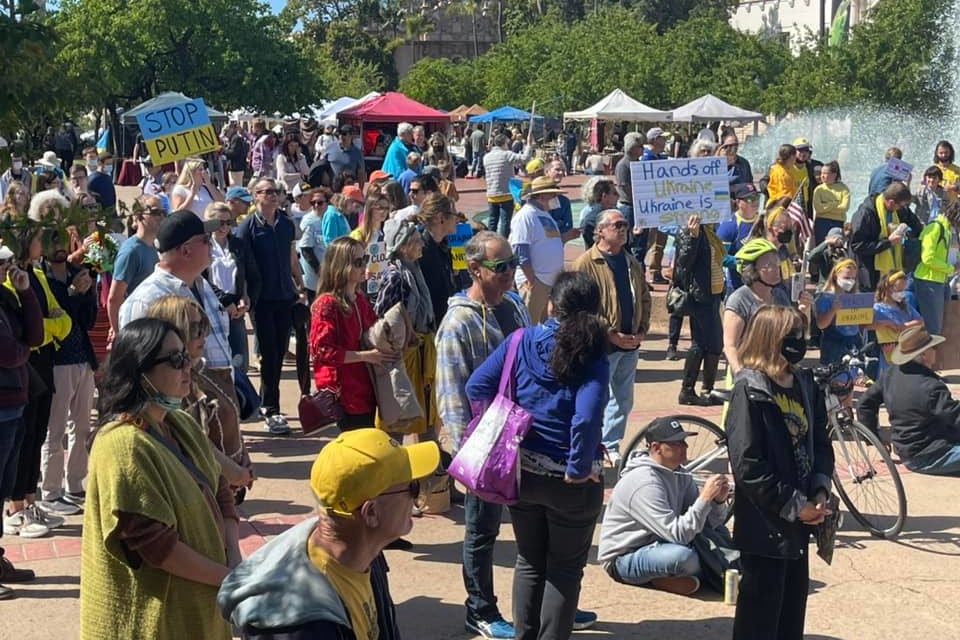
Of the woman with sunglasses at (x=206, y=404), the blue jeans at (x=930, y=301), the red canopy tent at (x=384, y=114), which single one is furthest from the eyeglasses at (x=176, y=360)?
the red canopy tent at (x=384, y=114)

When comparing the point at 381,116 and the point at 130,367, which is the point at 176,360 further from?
the point at 381,116

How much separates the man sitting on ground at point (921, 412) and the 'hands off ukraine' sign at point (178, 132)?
6588mm

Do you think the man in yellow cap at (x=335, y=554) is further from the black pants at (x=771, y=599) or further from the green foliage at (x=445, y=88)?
the green foliage at (x=445, y=88)

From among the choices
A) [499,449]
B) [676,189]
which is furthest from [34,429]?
[676,189]

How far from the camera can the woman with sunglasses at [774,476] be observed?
A: 5270 mm

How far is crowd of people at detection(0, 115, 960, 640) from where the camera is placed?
380 cm

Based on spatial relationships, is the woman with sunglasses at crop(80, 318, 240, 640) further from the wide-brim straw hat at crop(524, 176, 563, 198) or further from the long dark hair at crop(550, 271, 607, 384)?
the wide-brim straw hat at crop(524, 176, 563, 198)

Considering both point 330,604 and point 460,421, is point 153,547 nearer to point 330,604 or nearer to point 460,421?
point 330,604

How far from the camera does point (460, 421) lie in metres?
6.26

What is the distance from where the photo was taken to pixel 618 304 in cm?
897

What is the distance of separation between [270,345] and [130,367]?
6395 millimetres

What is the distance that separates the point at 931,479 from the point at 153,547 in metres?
6.84

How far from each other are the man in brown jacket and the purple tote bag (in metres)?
3.26

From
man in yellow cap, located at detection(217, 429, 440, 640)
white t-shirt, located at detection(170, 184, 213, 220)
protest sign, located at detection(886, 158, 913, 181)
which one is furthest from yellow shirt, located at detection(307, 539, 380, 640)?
protest sign, located at detection(886, 158, 913, 181)
